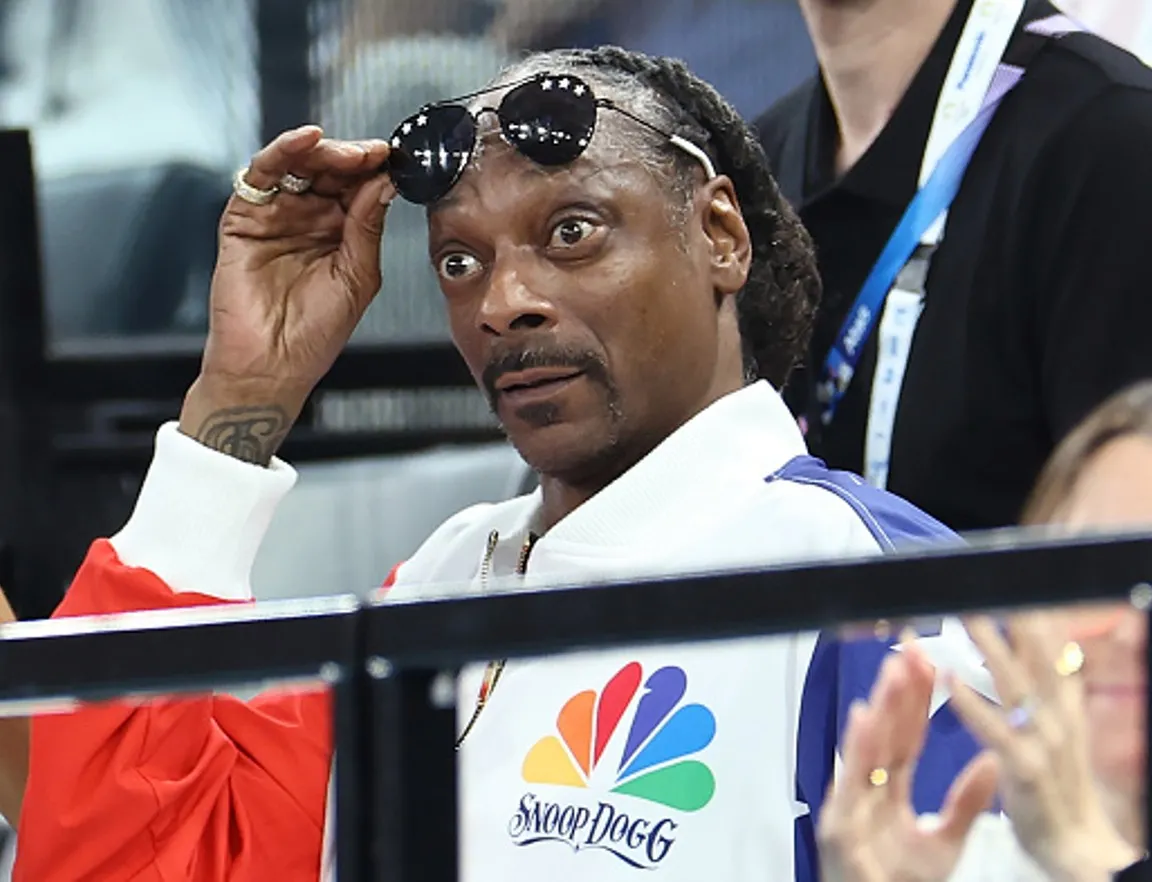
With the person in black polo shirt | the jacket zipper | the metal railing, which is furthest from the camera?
the person in black polo shirt

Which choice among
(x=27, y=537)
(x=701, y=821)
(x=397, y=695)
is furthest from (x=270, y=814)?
(x=27, y=537)

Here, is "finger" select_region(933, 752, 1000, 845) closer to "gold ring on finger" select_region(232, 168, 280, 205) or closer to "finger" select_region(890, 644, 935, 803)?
"finger" select_region(890, 644, 935, 803)

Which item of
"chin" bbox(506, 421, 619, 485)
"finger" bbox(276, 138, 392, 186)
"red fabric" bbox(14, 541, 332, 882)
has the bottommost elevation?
"red fabric" bbox(14, 541, 332, 882)

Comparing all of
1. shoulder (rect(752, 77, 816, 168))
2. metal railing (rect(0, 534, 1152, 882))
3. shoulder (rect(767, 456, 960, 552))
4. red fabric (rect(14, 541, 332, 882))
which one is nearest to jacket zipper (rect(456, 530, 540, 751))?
red fabric (rect(14, 541, 332, 882))

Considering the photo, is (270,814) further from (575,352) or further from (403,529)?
(403,529)

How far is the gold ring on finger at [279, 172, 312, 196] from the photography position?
1653 mm

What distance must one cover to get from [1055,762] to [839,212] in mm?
1212

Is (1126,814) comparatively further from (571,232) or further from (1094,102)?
(1094,102)

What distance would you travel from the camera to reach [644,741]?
1276mm

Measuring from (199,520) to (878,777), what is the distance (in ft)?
2.41

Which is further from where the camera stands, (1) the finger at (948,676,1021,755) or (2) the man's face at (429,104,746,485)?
(2) the man's face at (429,104,746,485)

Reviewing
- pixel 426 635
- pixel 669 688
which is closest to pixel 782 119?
pixel 669 688

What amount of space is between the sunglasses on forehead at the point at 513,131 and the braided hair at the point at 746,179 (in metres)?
0.06

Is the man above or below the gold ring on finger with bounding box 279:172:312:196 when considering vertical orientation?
below
